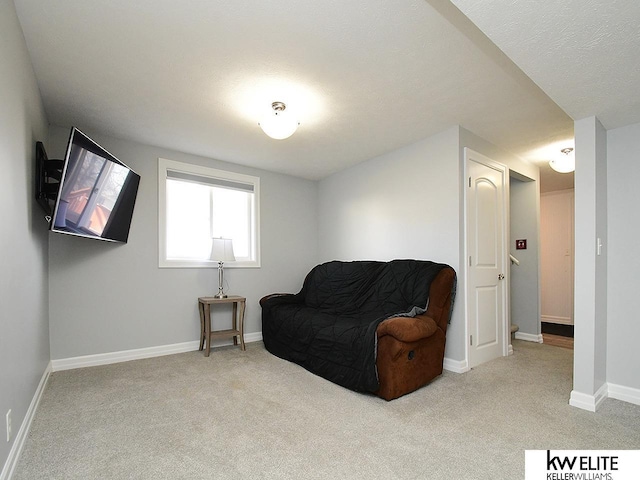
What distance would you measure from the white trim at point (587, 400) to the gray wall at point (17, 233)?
3.35m

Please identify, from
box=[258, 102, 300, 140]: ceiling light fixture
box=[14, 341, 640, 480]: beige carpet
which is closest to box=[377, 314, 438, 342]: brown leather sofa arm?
box=[14, 341, 640, 480]: beige carpet

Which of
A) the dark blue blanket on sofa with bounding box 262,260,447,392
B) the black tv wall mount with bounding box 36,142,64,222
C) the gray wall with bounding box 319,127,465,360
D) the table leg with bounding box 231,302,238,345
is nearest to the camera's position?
the black tv wall mount with bounding box 36,142,64,222

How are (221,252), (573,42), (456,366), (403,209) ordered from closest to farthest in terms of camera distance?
(573,42), (456,366), (403,209), (221,252)

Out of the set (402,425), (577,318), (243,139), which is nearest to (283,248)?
(243,139)

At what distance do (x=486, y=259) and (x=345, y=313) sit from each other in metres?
1.59

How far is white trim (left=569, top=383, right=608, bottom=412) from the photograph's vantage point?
2.29 m

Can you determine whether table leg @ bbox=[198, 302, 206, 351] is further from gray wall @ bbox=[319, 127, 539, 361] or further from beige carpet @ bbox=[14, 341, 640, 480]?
gray wall @ bbox=[319, 127, 539, 361]

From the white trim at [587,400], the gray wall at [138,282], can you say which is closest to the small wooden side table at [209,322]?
the gray wall at [138,282]

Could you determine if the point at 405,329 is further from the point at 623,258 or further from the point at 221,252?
the point at 221,252

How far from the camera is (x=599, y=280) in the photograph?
2.41 meters

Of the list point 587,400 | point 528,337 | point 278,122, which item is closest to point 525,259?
point 528,337

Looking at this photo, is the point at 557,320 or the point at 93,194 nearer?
the point at 93,194

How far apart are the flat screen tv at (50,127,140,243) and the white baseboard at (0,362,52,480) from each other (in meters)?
1.15

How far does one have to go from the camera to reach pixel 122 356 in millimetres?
3445
